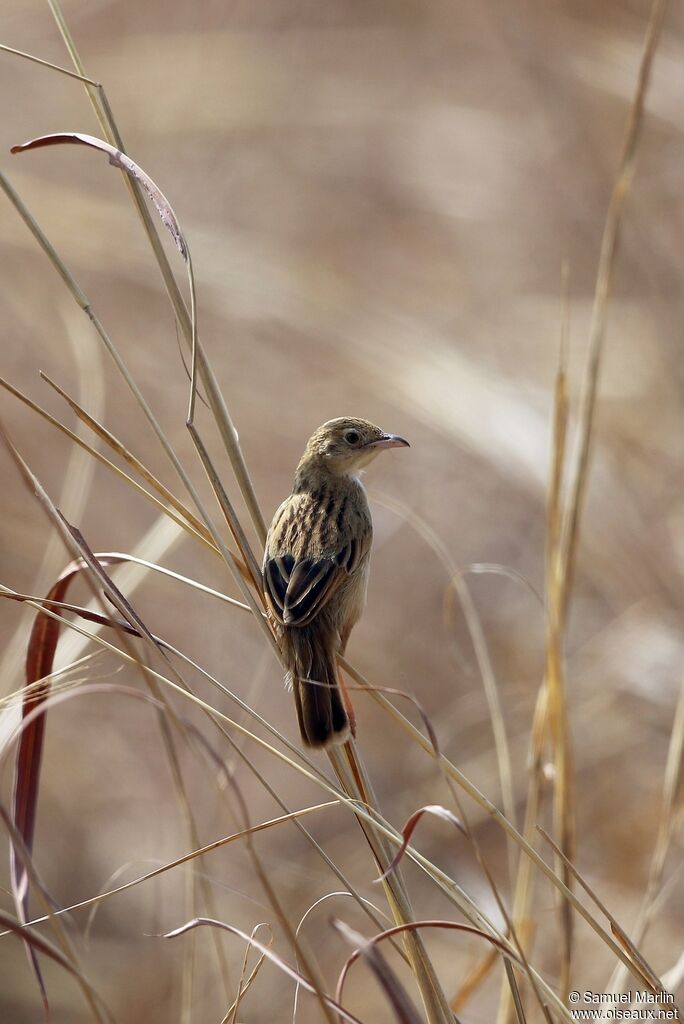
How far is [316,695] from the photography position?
3.00 meters

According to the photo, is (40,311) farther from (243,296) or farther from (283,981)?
(283,981)

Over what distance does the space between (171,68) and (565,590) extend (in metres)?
→ 5.61

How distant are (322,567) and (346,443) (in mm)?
792

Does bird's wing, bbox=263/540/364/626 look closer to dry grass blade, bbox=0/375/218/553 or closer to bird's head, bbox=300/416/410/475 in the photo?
dry grass blade, bbox=0/375/218/553

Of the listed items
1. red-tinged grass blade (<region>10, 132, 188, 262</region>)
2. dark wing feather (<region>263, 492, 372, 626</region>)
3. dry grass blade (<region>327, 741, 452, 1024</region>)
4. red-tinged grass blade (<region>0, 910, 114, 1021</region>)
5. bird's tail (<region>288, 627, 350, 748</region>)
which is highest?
red-tinged grass blade (<region>10, 132, 188, 262</region>)

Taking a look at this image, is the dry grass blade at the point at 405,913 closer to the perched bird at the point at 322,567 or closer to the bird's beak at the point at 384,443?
the perched bird at the point at 322,567

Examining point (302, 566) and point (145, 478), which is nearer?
point (145, 478)

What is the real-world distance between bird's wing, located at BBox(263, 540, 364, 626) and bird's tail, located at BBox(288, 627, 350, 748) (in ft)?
0.30

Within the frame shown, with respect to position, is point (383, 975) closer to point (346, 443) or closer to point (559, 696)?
point (559, 696)

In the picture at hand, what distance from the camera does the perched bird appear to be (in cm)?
Answer: 300

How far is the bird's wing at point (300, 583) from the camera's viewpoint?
125 inches

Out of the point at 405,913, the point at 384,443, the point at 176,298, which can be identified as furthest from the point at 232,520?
the point at 384,443

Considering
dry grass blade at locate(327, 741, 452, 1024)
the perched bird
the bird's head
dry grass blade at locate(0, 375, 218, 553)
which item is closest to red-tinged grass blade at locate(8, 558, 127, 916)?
dry grass blade at locate(0, 375, 218, 553)

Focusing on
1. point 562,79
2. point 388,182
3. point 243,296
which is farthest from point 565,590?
point 388,182
